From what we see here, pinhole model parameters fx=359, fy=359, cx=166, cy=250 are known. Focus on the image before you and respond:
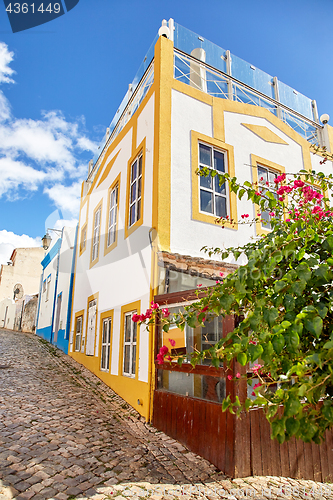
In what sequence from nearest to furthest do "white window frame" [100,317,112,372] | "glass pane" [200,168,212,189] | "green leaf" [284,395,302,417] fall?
1. "green leaf" [284,395,302,417]
2. "glass pane" [200,168,212,189]
3. "white window frame" [100,317,112,372]

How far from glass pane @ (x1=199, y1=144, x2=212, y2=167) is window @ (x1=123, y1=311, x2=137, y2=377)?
3.49 m

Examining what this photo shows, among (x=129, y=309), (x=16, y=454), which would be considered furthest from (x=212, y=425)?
(x=129, y=309)

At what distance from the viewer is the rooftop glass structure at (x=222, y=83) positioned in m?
8.18

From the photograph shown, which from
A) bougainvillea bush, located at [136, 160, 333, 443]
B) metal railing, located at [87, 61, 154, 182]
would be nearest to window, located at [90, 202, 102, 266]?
metal railing, located at [87, 61, 154, 182]

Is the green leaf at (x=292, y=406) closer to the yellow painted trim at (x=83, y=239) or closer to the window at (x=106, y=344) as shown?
the window at (x=106, y=344)

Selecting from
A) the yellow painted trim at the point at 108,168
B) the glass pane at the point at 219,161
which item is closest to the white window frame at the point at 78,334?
the yellow painted trim at the point at 108,168

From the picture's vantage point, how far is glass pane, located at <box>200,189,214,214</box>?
7.40m

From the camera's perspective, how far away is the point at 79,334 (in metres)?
11.9

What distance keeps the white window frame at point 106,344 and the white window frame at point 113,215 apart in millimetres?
2044

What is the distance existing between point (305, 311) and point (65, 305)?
13.4 m

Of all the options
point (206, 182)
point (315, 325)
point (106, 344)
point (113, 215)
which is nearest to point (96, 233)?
point (113, 215)

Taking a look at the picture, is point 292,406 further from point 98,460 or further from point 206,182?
point 206,182

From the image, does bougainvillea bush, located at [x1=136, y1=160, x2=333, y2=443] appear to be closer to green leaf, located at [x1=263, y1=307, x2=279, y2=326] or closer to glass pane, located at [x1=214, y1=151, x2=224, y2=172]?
green leaf, located at [x1=263, y1=307, x2=279, y2=326]

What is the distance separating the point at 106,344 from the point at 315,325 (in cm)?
769
